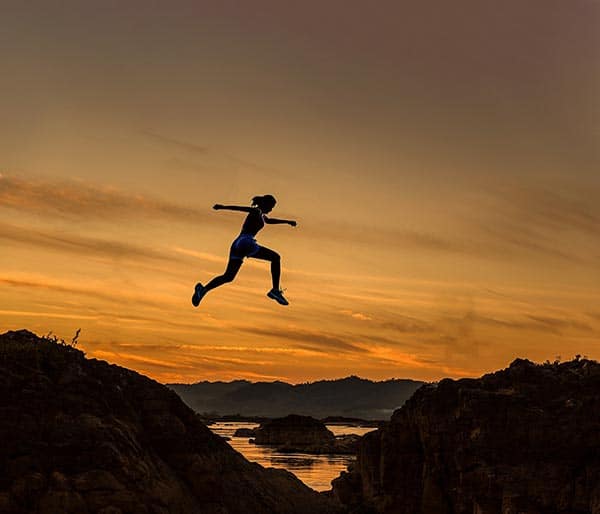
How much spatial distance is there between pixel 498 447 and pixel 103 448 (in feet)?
44.0

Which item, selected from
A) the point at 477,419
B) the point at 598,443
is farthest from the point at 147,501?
the point at 598,443

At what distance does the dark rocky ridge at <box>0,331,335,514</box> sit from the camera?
76.7ft

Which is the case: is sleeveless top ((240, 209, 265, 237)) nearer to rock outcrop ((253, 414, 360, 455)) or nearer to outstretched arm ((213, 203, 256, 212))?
outstretched arm ((213, 203, 256, 212))

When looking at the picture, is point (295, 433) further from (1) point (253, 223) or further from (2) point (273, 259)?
(1) point (253, 223)

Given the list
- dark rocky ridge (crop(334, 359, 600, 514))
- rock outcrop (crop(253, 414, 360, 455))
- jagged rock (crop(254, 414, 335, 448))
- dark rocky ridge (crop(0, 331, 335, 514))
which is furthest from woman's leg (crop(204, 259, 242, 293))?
jagged rock (crop(254, 414, 335, 448))

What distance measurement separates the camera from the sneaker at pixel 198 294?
2231 cm

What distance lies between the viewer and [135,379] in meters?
28.9

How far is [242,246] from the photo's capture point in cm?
2195

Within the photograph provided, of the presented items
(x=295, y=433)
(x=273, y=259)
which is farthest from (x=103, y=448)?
(x=295, y=433)

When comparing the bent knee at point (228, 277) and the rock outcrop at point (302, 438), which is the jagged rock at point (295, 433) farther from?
the bent knee at point (228, 277)

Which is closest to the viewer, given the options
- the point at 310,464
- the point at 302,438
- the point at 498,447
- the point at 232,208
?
the point at 232,208

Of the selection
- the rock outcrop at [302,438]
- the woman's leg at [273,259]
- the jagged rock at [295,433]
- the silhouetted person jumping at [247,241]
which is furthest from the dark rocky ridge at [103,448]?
the jagged rock at [295,433]

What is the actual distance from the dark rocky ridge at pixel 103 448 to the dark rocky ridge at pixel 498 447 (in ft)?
14.9

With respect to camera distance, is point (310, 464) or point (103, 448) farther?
point (310, 464)
